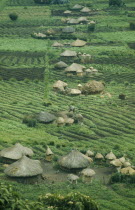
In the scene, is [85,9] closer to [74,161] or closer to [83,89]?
[83,89]

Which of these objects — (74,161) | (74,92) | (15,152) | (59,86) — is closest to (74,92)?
(74,92)

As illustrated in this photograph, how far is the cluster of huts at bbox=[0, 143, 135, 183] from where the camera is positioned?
33.7 meters

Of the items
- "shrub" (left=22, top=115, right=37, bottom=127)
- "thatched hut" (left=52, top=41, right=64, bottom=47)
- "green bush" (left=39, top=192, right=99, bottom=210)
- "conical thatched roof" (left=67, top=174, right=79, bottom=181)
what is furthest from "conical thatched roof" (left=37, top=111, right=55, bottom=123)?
"thatched hut" (left=52, top=41, right=64, bottom=47)

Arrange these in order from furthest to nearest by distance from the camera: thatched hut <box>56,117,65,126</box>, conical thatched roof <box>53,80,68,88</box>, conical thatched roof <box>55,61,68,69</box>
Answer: conical thatched roof <box>55,61,68,69</box> → conical thatched roof <box>53,80,68,88</box> → thatched hut <box>56,117,65,126</box>

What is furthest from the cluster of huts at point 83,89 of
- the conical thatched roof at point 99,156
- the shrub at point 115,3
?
the shrub at point 115,3

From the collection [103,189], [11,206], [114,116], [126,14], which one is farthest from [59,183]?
[126,14]

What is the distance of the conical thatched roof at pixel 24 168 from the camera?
33469mm

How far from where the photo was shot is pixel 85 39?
86.6 meters

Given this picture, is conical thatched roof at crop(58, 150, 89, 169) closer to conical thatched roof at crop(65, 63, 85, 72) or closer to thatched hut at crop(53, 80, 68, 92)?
thatched hut at crop(53, 80, 68, 92)

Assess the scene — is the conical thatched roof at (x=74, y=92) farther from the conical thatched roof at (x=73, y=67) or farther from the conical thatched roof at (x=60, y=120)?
the conical thatched roof at (x=60, y=120)

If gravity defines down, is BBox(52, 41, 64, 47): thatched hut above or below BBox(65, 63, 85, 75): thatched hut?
Answer: below

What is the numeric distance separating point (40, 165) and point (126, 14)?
7179 centimetres

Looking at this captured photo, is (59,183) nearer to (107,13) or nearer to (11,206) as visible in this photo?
(11,206)

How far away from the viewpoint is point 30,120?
152ft
